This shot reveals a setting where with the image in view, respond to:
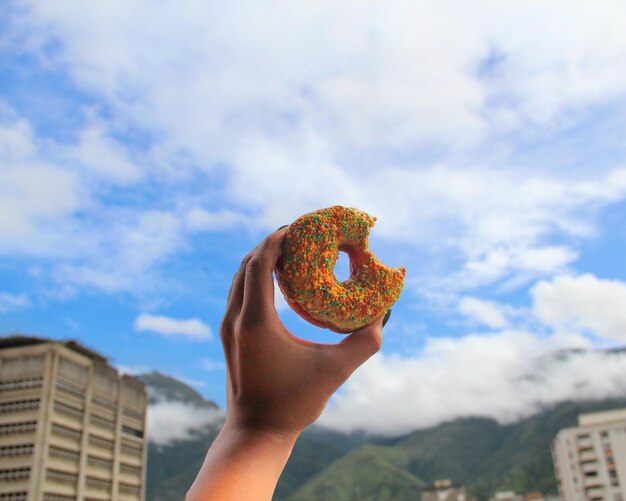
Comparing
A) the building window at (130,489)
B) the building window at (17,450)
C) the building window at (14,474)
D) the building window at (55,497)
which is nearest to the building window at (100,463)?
the building window at (130,489)

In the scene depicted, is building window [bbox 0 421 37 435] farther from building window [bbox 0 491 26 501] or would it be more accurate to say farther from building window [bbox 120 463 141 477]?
building window [bbox 120 463 141 477]

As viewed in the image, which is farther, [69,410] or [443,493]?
[443,493]

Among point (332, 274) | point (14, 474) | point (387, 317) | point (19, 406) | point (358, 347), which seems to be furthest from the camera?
point (19, 406)

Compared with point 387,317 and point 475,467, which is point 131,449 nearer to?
point 387,317

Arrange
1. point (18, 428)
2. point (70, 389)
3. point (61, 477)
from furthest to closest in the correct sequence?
point (70, 389)
point (61, 477)
point (18, 428)

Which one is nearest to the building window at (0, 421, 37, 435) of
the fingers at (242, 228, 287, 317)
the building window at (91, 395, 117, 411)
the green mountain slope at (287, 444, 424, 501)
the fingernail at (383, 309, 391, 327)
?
the building window at (91, 395, 117, 411)

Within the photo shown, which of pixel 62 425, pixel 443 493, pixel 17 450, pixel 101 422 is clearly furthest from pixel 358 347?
pixel 443 493

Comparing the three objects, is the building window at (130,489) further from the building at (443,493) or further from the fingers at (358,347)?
the fingers at (358,347)
